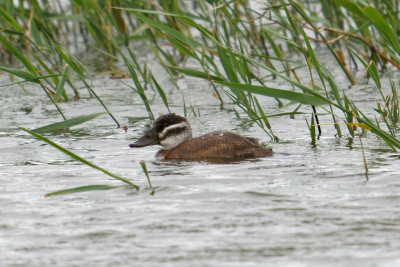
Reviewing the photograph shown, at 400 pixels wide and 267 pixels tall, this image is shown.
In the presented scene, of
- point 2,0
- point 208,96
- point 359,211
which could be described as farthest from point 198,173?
point 2,0

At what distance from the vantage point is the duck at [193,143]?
680 cm

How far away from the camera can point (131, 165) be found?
260 inches

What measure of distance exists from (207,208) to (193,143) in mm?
2150

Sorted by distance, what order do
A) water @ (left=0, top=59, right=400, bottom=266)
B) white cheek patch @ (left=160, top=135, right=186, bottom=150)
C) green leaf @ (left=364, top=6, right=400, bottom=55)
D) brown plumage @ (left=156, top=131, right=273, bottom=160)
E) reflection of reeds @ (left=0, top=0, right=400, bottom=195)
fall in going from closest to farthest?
water @ (left=0, top=59, right=400, bottom=266), green leaf @ (left=364, top=6, right=400, bottom=55), reflection of reeds @ (left=0, top=0, right=400, bottom=195), brown plumage @ (left=156, top=131, right=273, bottom=160), white cheek patch @ (left=160, top=135, right=186, bottom=150)

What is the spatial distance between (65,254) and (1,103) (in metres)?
6.23

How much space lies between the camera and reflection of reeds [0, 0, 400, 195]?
Result: 6.23 meters

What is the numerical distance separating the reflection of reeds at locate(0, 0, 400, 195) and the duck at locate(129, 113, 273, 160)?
28 cm

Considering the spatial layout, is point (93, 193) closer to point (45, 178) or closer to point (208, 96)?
point (45, 178)

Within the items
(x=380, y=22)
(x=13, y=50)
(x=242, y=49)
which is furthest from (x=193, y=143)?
(x=380, y=22)

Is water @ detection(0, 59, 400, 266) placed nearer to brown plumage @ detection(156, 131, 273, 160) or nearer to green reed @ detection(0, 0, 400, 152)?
brown plumage @ detection(156, 131, 273, 160)

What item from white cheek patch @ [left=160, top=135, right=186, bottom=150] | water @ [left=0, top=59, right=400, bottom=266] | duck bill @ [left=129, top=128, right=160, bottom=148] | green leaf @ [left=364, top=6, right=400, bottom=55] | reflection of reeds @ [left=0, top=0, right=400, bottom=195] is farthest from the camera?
white cheek patch @ [left=160, top=135, right=186, bottom=150]

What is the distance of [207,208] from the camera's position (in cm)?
499

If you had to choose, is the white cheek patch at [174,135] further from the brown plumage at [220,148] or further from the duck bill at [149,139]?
the brown plumage at [220,148]

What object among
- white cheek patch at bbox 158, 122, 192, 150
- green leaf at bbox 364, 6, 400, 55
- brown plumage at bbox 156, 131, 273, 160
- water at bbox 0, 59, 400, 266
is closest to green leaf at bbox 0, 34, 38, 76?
water at bbox 0, 59, 400, 266
